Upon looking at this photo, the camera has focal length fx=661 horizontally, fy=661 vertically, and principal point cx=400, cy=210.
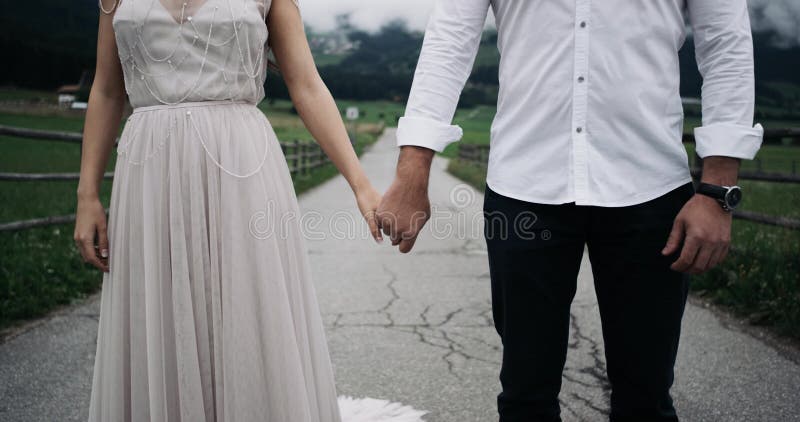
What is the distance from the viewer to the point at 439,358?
3682 mm

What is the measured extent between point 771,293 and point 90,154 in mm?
4311

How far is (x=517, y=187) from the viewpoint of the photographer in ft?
5.41

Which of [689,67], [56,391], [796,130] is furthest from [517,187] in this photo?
[796,130]

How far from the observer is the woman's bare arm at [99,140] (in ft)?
6.31

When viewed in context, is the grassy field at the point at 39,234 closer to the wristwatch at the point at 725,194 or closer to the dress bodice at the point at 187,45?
the dress bodice at the point at 187,45

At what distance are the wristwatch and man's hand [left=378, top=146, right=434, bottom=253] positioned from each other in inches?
25.4

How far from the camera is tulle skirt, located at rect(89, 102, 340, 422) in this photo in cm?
183

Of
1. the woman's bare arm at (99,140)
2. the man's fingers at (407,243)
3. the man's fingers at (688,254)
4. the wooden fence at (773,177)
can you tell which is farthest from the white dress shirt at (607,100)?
the wooden fence at (773,177)

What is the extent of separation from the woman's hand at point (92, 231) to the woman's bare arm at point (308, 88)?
67cm

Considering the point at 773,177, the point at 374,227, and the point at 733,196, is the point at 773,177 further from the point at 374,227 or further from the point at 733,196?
the point at 374,227

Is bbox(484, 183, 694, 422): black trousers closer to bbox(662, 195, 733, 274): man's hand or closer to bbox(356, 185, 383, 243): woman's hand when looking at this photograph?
bbox(662, 195, 733, 274): man's hand

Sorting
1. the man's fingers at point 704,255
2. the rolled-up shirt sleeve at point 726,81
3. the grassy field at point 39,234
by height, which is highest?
the rolled-up shirt sleeve at point 726,81

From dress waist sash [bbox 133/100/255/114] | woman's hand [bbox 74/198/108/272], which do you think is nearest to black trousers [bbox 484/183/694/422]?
dress waist sash [bbox 133/100/255/114]

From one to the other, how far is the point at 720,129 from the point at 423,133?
70cm
